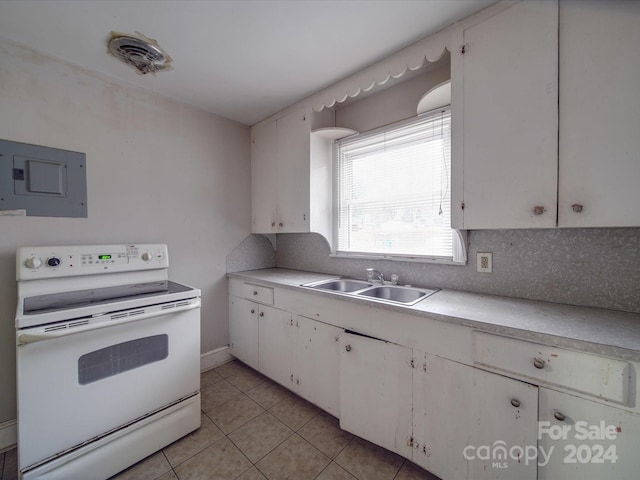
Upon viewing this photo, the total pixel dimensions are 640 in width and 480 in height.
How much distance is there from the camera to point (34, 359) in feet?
3.85

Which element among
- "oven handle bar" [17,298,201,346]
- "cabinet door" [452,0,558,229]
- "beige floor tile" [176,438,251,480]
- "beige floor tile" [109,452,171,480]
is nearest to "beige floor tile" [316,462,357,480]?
"beige floor tile" [176,438,251,480]

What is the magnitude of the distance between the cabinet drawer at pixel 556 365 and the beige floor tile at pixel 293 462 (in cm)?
106

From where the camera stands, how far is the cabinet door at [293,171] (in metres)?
2.22

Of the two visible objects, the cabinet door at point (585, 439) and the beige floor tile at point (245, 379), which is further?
the beige floor tile at point (245, 379)

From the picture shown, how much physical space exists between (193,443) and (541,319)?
6.71 ft

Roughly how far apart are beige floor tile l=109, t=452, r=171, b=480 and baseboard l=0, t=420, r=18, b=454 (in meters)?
0.78

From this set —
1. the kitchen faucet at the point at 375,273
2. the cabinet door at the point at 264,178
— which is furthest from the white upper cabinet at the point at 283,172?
the kitchen faucet at the point at 375,273

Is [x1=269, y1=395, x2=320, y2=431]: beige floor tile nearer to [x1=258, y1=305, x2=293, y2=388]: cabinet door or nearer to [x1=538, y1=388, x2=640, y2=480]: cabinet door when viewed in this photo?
[x1=258, y1=305, x2=293, y2=388]: cabinet door

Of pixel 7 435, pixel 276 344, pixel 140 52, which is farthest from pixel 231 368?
pixel 140 52

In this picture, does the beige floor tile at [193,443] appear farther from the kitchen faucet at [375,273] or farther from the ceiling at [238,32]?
the ceiling at [238,32]

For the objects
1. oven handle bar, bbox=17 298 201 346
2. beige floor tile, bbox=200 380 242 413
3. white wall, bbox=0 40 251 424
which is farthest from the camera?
beige floor tile, bbox=200 380 242 413

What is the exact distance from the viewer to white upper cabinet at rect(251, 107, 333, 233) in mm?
2227

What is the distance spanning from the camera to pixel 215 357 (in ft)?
8.19

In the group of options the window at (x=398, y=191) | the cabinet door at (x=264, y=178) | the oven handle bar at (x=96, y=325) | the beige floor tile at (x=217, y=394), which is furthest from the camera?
the cabinet door at (x=264, y=178)
